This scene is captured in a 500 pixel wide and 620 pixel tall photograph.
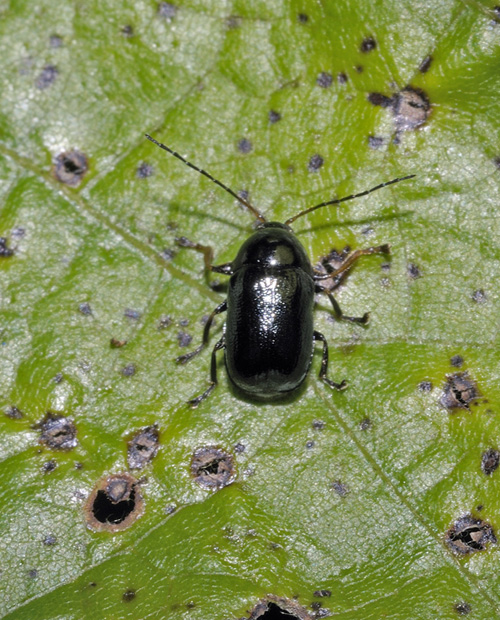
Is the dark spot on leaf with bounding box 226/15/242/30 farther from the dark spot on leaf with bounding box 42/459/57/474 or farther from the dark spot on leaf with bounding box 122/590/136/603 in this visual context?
the dark spot on leaf with bounding box 122/590/136/603

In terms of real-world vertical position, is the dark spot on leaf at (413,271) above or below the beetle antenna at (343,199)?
below

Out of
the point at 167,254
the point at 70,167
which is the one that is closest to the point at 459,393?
the point at 167,254

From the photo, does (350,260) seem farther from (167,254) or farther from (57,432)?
(57,432)

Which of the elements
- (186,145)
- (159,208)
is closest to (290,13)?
(186,145)

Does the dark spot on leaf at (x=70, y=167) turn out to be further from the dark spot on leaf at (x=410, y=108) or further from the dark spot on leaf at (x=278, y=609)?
the dark spot on leaf at (x=278, y=609)

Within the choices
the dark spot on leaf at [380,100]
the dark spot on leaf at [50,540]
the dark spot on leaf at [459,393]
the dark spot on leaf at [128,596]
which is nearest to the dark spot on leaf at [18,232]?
the dark spot on leaf at [50,540]

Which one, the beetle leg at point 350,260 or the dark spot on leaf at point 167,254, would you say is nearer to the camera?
the beetle leg at point 350,260

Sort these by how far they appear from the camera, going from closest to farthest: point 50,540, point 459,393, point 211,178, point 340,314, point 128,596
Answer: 1. point 128,596
2. point 50,540
3. point 459,393
4. point 340,314
5. point 211,178

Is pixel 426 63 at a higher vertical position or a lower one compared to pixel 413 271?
higher
